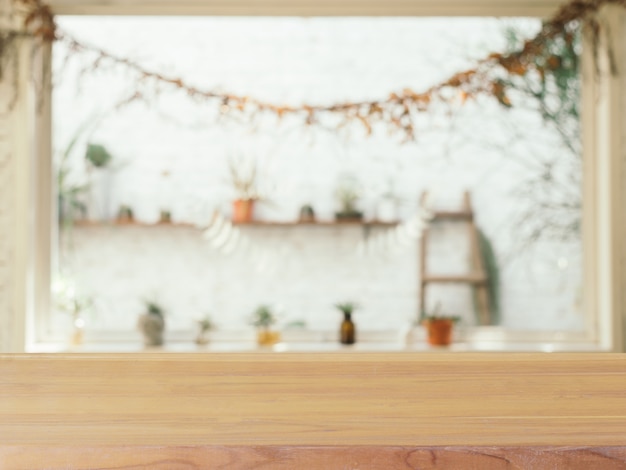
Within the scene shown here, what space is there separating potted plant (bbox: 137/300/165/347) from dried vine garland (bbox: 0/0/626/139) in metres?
1.05

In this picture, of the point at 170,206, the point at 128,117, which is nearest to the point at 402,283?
the point at 170,206

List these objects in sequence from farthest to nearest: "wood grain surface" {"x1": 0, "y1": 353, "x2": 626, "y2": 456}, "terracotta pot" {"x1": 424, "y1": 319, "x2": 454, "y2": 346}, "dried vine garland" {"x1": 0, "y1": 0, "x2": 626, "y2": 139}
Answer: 1. "terracotta pot" {"x1": 424, "y1": 319, "x2": 454, "y2": 346}
2. "dried vine garland" {"x1": 0, "y1": 0, "x2": 626, "y2": 139}
3. "wood grain surface" {"x1": 0, "y1": 353, "x2": 626, "y2": 456}

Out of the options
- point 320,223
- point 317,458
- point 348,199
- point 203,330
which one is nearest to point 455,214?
point 348,199

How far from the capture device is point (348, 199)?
3.56 metres

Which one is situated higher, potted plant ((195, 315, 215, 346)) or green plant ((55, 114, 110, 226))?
green plant ((55, 114, 110, 226))

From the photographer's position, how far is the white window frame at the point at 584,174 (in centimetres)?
323


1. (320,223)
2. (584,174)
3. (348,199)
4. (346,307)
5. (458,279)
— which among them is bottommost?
(346,307)

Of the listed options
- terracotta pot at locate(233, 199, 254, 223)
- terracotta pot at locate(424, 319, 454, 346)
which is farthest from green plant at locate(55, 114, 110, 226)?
terracotta pot at locate(424, 319, 454, 346)

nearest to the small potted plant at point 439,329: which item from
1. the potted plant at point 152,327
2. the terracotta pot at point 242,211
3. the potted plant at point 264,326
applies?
the potted plant at point 264,326

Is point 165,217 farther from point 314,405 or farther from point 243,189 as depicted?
point 314,405

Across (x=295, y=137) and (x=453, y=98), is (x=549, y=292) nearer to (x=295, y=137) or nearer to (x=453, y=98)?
(x=453, y=98)

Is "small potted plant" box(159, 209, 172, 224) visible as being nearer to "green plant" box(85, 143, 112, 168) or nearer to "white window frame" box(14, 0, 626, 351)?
"green plant" box(85, 143, 112, 168)

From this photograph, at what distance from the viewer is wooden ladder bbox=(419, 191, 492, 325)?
3.56 m

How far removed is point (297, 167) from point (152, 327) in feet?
3.64
